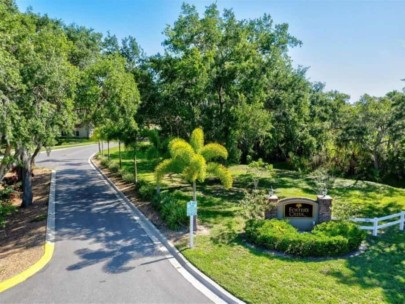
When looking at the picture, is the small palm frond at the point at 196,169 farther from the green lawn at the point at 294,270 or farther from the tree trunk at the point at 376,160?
the tree trunk at the point at 376,160

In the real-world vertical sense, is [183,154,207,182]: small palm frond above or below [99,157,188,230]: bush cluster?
above

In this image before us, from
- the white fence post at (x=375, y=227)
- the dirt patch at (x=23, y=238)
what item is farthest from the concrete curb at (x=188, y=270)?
the white fence post at (x=375, y=227)

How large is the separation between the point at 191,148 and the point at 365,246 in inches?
279

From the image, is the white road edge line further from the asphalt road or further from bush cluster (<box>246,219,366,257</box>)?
bush cluster (<box>246,219,366,257</box>)

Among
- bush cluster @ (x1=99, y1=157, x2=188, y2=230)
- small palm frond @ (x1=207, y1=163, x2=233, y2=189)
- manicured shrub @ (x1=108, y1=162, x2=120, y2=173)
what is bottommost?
bush cluster @ (x1=99, y1=157, x2=188, y2=230)

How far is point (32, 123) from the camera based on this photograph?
10.9 m

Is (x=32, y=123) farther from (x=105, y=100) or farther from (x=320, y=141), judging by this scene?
(x=320, y=141)

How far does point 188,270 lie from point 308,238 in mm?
3929

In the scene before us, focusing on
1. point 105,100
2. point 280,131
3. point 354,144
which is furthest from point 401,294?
point 354,144

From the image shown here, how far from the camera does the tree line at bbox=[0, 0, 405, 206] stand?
38.9 feet

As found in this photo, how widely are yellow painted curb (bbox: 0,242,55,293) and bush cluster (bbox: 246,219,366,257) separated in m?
6.74

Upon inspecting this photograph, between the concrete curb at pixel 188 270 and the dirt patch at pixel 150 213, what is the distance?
225mm

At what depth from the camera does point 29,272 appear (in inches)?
382

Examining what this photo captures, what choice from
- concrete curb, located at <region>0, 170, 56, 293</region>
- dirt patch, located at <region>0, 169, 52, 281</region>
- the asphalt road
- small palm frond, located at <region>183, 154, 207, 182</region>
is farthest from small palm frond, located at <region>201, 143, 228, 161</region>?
dirt patch, located at <region>0, 169, 52, 281</region>
